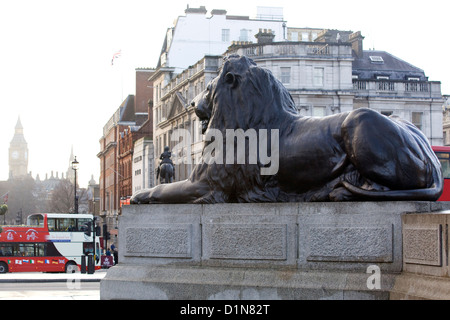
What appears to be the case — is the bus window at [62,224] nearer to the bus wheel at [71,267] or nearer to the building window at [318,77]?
the bus wheel at [71,267]

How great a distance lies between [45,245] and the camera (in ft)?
127

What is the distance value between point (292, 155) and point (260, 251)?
1.07 m

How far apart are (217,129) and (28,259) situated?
106 feet

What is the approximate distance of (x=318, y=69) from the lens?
167 ft

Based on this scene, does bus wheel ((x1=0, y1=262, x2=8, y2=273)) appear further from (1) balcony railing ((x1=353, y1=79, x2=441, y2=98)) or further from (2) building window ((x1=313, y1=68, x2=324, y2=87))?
(1) balcony railing ((x1=353, y1=79, x2=441, y2=98))

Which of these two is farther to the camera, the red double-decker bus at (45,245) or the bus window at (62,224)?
the bus window at (62,224)

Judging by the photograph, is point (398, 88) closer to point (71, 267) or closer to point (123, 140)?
point (71, 267)

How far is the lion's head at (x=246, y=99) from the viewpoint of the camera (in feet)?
26.1

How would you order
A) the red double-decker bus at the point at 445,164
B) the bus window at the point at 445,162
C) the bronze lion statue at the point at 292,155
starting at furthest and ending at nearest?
the bus window at the point at 445,162 → the red double-decker bus at the point at 445,164 → the bronze lion statue at the point at 292,155

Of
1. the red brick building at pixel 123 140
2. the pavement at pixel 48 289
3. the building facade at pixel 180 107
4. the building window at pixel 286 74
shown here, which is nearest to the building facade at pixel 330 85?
the building window at pixel 286 74

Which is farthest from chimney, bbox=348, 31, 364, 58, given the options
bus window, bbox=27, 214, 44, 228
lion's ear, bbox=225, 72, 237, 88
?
lion's ear, bbox=225, 72, 237, 88

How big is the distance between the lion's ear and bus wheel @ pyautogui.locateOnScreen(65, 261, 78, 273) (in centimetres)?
3248

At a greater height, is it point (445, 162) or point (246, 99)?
point (246, 99)

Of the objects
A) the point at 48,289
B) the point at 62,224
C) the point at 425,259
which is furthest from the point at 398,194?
the point at 62,224
